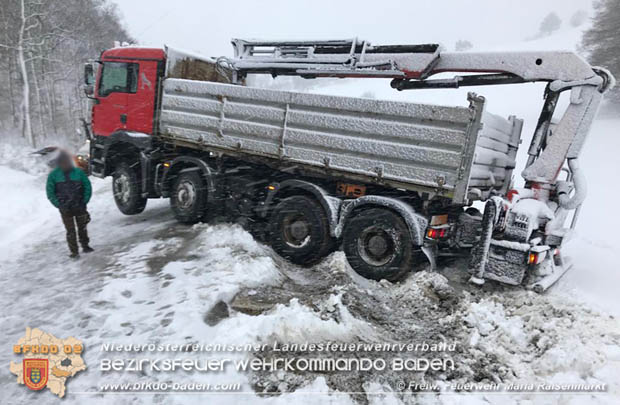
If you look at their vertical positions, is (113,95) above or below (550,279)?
above

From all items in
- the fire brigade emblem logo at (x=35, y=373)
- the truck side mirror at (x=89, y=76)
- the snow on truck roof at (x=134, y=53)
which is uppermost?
the snow on truck roof at (x=134, y=53)

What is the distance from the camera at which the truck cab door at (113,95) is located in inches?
294

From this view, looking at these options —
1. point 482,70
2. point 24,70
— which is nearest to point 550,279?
point 482,70

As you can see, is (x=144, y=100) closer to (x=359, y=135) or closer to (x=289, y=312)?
(x=359, y=135)

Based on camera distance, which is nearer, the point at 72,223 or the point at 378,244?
the point at 378,244

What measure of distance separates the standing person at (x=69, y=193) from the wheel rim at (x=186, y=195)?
171 centimetres

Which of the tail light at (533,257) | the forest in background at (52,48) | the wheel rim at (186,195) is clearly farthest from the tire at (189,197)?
the forest in background at (52,48)

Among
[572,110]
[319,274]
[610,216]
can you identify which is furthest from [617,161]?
[319,274]

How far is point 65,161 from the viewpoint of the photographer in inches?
215

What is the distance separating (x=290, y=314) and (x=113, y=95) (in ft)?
21.9

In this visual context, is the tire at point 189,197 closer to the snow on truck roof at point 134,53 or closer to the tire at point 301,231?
the tire at point 301,231

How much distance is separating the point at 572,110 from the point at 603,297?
2336 millimetres

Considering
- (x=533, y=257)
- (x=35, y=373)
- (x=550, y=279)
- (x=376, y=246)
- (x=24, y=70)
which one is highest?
(x=24, y=70)

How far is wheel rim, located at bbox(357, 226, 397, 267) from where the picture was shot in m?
5.09
